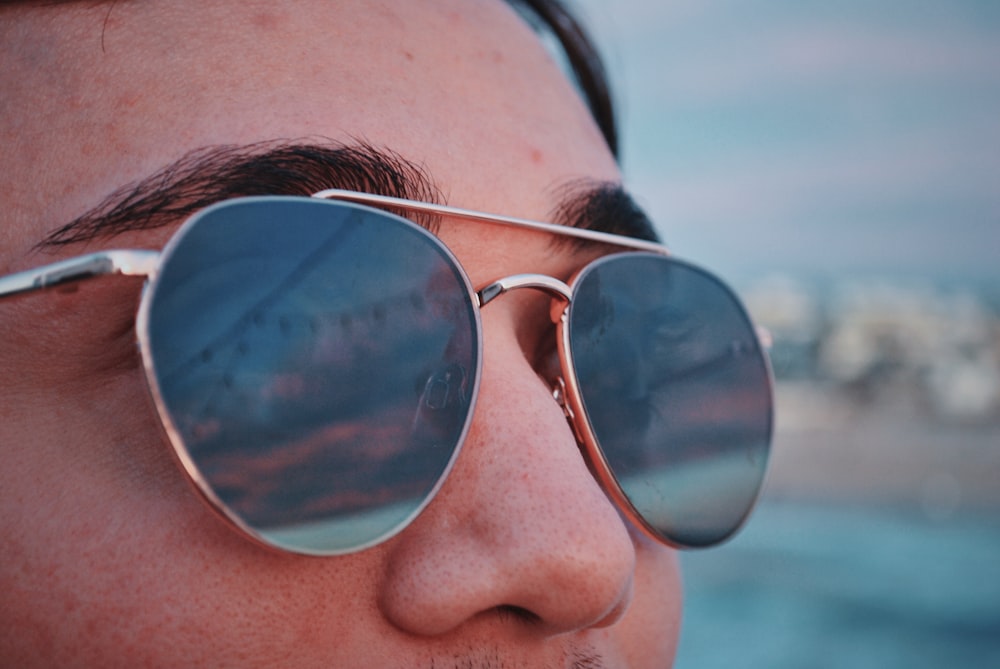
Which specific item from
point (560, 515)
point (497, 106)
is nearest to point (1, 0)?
point (497, 106)

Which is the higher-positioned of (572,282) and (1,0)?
(1,0)

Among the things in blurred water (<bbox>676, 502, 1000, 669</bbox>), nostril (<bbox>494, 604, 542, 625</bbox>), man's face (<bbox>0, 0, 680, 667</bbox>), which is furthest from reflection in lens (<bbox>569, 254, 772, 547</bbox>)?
blurred water (<bbox>676, 502, 1000, 669</bbox>)

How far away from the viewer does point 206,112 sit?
920 mm

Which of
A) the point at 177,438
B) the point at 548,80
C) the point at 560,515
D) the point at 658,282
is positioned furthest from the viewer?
the point at 548,80

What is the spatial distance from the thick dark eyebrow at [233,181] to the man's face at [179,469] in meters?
0.01

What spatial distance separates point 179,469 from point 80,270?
223mm

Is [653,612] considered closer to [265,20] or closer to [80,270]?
[80,270]

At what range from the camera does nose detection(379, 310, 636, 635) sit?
2.80 ft

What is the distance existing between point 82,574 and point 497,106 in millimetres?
786

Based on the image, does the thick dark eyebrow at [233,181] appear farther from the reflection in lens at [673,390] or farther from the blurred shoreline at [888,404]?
the blurred shoreline at [888,404]

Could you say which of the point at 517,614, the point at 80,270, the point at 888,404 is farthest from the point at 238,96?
the point at 888,404

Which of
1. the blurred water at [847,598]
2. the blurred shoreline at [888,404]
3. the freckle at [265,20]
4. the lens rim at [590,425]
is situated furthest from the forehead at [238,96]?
the blurred shoreline at [888,404]

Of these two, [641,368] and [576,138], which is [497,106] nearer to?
[576,138]

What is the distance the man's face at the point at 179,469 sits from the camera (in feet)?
2.64
